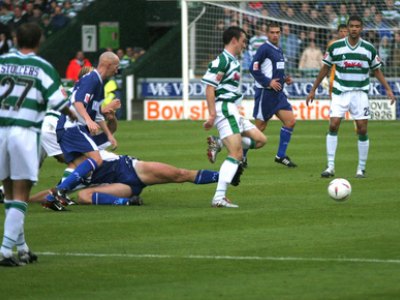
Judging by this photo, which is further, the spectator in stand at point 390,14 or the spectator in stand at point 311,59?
the spectator in stand at point 311,59

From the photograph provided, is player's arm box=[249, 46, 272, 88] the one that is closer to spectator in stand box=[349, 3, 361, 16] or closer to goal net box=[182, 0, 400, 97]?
goal net box=[182, 0, 400, 97]

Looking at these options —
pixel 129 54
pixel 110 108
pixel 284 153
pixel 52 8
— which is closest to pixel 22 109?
pixel 110 108

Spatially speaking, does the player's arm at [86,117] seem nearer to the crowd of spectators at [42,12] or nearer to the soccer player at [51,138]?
the soccer player at [51,138]

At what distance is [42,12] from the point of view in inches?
1571

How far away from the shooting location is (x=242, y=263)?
30.4 feet

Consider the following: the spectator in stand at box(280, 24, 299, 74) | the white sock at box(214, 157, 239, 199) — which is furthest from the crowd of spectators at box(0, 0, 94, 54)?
the white sock at box(214, 157, 239, 199)

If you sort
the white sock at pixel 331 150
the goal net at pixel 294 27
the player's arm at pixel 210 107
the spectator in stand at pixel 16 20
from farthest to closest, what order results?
the spectator in stand at pixel 16 20
the goal net at pixel 294 27
the white sock at pixel 331 150
the player's arm at pixel 210 107

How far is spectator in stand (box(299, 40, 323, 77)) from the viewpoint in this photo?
1236 inches

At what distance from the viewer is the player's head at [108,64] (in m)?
13.2

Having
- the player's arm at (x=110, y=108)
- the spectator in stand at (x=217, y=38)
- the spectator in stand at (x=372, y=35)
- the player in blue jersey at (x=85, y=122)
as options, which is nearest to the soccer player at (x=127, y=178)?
the player in blue jersey at (x=85, y=122)

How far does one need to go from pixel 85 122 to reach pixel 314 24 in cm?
1911

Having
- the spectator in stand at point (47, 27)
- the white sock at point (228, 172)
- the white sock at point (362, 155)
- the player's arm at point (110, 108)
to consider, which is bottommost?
the white sock at point (362, 155)

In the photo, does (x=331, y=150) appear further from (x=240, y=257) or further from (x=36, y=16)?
(x=36, y=16)

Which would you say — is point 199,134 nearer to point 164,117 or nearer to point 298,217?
point 164,117
